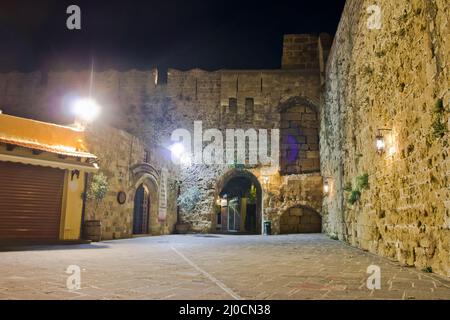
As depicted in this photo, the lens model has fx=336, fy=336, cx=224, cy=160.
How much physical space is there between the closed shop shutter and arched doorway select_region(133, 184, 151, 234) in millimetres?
5200

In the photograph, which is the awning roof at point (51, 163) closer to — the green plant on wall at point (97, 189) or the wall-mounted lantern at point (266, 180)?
the green plant on wall at point (97, 189)

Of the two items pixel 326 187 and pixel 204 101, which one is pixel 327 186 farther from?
pixel 204 101

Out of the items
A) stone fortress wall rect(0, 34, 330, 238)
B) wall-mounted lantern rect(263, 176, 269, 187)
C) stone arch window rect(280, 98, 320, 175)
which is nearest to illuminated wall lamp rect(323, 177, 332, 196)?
stone fortress wall rect(0, 34, 330, 238)

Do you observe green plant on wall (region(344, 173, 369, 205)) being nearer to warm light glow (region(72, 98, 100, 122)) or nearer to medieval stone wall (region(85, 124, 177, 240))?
→ medieval stone wall (region(85, 124, 177, 240))

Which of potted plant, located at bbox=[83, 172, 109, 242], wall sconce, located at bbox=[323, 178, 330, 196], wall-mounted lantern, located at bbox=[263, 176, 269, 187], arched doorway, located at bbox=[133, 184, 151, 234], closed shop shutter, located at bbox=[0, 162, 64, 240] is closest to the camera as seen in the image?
closed shop shutter, located at bbox=[0, 162, 64, 240]

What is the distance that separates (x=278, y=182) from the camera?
16.3m

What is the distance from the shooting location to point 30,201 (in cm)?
931

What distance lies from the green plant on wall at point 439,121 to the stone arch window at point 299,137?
1197 centimetres

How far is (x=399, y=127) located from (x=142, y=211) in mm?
11559

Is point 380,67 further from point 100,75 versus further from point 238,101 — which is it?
point 100,75

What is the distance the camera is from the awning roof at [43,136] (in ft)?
29.1

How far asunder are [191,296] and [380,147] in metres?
5.40

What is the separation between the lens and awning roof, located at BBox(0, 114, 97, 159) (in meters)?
8.88
